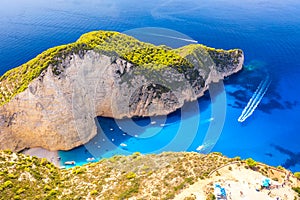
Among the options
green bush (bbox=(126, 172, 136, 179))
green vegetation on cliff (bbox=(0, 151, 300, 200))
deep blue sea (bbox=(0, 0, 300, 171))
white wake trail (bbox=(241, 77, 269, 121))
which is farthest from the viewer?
white wake trail (bbox=(241, 77, 269, 121))

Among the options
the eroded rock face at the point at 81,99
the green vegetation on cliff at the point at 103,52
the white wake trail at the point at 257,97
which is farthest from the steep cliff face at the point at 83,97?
the white wake trail at the point at 257,97

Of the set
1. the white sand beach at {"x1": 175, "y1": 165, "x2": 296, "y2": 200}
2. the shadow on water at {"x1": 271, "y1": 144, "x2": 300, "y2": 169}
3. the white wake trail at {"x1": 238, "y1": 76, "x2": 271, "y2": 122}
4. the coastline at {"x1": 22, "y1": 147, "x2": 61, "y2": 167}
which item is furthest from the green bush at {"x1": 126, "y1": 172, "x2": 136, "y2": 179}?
the white wake trail at {"x1": 238, "y1": 76, "x2": 271, "y2": 122}

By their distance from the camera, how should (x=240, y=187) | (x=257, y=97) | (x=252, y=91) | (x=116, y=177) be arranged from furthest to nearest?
(x=252, y=91) → (x=257, y=97) → (x=116, y=177) → (x=240, y=187)

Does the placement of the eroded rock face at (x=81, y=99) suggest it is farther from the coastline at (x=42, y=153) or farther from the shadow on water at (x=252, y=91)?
the shadow on water at (x=252, y=91)

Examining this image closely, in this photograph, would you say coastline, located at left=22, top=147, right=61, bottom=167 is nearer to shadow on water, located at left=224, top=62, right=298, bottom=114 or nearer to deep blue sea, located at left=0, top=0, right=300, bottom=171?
deep blue sea, located at left=0, top=0, right=300, bottom=171

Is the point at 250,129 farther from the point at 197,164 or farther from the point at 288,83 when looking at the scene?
the point at 197,164

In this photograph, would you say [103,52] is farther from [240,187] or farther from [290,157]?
[290,157]

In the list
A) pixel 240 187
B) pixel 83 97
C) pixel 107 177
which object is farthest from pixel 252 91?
pixel 107 177
